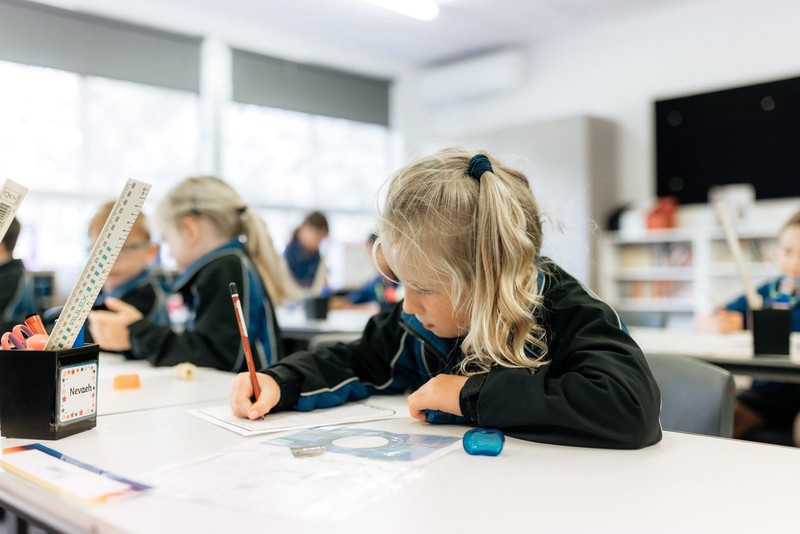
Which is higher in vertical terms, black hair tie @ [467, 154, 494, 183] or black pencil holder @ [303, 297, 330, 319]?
black hair tie @ [467, 154, 494, 183]

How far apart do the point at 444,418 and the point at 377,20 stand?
5.14 meters

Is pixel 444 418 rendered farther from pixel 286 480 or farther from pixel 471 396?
A: pixel 286 480

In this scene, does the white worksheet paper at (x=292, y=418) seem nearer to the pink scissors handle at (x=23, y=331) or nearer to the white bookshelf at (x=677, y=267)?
the pink scissors handle at (x=23, y=331)

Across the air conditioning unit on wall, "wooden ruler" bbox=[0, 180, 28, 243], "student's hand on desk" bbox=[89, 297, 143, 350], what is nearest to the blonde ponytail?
"student's hand on desk" bbox=[89, 297, 143, 350]

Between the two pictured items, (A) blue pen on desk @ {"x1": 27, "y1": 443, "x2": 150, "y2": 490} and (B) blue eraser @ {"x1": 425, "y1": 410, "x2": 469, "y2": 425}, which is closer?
(A) blue pen on desk @ {"x1": 27, "y1": 443, "x2": 150, "y2": 490}

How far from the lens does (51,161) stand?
4.56m

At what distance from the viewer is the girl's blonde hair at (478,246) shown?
Result: 40.7 inches

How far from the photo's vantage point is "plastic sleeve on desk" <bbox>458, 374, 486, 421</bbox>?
0.99 meters

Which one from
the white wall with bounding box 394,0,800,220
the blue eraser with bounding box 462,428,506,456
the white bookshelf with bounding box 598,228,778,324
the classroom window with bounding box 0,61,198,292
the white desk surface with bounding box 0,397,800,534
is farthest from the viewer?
the white wall with bounding box 394,0,800,220

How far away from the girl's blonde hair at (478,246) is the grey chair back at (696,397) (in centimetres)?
40

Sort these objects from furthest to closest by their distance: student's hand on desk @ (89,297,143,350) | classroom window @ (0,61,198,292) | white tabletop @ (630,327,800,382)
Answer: classroom window @ (0,61,198,292) < white tabletop @ (630,327,800,382) < student's hand on desk @ (89,297,143,350)

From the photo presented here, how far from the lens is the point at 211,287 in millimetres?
1893

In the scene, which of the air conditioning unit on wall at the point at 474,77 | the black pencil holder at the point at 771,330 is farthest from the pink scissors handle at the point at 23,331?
the air conditioning unit on wall at the point at 474,77

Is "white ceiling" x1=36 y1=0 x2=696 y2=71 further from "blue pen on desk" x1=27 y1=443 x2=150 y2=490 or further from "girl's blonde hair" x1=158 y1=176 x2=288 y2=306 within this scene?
"blue pen on desk" x1=27 y1=443 x2=150 y2=490
